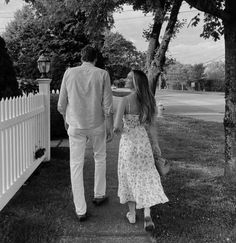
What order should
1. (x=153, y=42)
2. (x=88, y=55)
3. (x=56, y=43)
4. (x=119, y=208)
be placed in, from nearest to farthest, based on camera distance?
(x=88, y=55)
(x=119, y=208)
(x=153, y=42)
(x=56, y=43)

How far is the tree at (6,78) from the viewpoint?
20.7 ft

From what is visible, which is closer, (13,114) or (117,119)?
(117,119)

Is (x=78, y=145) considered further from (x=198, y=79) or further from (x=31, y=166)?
(x=198, y=79)

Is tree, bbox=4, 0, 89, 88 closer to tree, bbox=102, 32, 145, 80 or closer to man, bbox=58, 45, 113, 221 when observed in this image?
man, bbox=58, 45, 113, 221

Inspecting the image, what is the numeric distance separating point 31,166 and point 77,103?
1932mm

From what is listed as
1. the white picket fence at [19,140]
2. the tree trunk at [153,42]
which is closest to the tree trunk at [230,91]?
the white picket fence at [19,140]

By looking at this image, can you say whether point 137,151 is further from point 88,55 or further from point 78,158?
point 88,55

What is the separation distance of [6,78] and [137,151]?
2.96m

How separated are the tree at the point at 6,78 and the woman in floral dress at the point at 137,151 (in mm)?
2592

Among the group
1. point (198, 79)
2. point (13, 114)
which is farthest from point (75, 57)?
point (198, 79)

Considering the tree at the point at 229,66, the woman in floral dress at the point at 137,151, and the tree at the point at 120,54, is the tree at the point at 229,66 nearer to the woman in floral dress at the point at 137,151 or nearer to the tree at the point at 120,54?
the woman in floral dress at the point at 137,151

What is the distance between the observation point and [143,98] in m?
4.31

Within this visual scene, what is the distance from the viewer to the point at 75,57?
1884 cm

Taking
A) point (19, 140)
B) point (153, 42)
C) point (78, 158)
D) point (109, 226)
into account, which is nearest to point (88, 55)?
point (78, 158)
